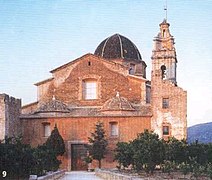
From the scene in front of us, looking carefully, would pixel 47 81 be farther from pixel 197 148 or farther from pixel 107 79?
pixel 197 148

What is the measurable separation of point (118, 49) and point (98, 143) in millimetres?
10117

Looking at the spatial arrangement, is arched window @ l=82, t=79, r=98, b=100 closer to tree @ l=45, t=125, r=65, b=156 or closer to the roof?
the roof

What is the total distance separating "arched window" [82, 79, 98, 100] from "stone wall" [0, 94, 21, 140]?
15.7ft

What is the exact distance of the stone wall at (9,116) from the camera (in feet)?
105

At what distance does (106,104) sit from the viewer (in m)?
Answer: 35.2

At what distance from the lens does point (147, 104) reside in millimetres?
35781

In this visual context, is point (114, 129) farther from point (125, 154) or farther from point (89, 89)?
point (125, 154)

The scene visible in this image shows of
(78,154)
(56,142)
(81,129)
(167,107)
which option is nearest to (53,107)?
(81,129)

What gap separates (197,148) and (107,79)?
12.1 m

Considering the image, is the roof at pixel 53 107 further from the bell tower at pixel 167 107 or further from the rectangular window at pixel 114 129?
the bell tower at pixel 167 107

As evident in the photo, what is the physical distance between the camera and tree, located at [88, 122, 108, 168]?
33.0 metres

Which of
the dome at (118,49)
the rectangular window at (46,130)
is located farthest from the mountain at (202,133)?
the rectangular window at (46,130)

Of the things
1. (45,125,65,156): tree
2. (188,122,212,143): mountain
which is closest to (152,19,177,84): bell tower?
(45,125,65,156): tree

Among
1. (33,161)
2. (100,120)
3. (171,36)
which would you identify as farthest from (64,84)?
(33,161)
